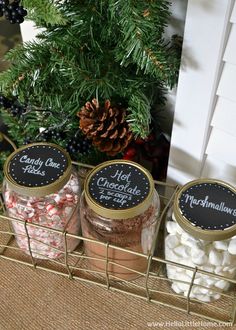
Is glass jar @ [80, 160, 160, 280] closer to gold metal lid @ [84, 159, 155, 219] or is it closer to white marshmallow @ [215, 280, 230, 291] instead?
gold metal lid @ [84, 159, 155, 219]

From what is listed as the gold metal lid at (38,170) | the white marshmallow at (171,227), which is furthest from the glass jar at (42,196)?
the white marshmallow at (171,227)

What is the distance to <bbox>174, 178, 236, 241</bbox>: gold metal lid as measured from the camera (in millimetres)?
617

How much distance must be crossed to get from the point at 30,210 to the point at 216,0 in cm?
39

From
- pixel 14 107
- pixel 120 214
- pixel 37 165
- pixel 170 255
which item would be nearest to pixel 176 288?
pixel 170 255

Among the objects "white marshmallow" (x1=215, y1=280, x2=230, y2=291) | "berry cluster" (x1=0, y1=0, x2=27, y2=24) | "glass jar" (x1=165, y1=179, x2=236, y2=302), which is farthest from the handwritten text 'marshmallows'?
"berry cluster" (x1=0, y1=0, x2=27, y2=24)

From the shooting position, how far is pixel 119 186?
26.3 inches

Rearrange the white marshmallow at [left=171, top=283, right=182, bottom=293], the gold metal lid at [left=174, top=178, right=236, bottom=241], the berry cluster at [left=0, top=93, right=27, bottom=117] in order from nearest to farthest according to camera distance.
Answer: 1. the gold metal lid at [left=174, top=178, right=236, bottom=241]
2. the white marshmallow at [left=171, top=283, right=182, bottom=293]
3. the berry cluster at [left=0, top=93, right=27, bottom=117]

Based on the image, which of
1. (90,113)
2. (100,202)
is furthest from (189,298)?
(90,113)

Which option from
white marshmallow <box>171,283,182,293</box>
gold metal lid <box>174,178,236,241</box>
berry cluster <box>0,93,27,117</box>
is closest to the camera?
gold metal lid <box>174,178,236,241</box>

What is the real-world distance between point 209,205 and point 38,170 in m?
0.25

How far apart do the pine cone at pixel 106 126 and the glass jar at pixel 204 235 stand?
0.50 ft

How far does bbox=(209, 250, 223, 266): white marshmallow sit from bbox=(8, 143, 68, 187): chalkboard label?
9.4 inches

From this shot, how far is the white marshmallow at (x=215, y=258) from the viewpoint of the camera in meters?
0.65

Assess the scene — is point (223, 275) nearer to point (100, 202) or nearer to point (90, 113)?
point (100, 202)
